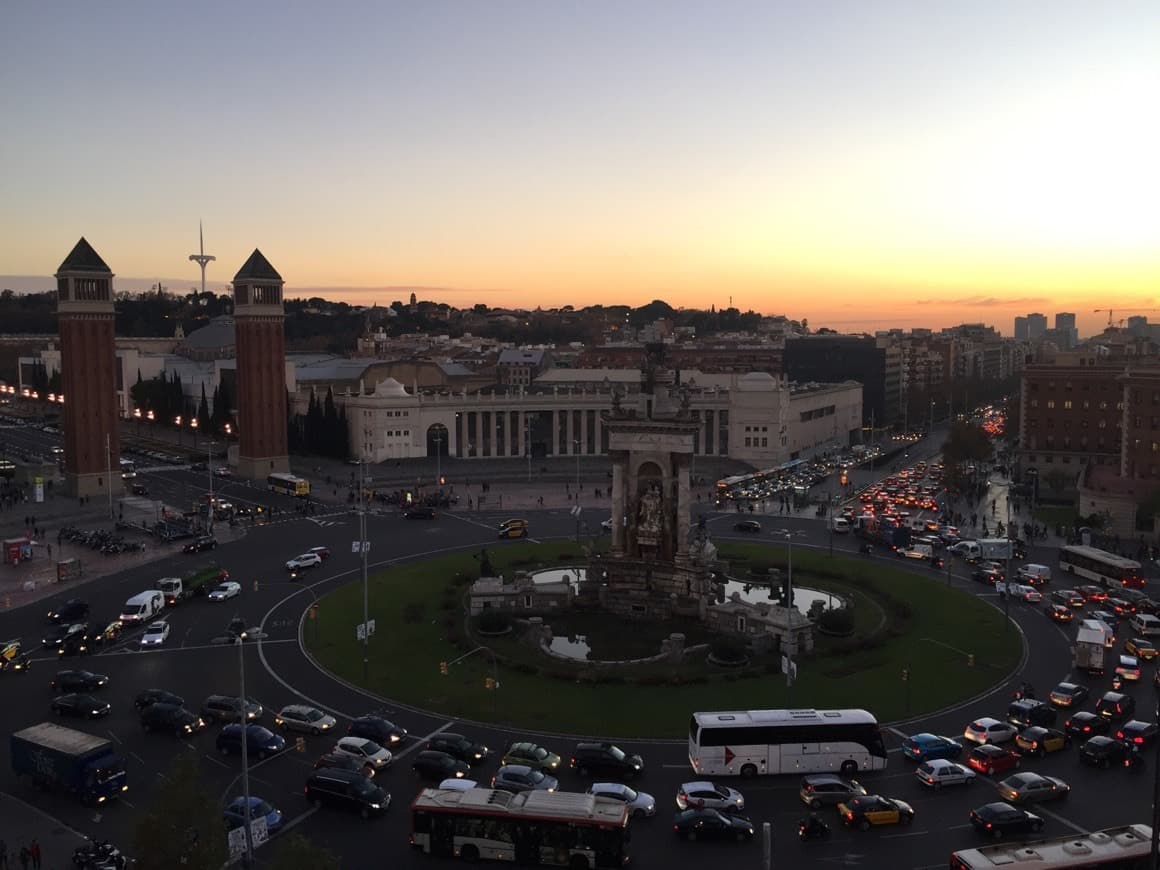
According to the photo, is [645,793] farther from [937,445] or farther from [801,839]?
[937,445]

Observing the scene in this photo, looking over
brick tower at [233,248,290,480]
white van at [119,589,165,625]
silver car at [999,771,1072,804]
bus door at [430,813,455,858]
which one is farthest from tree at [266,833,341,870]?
brick tower at [233,248,290,480]

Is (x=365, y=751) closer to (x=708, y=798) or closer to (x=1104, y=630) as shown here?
(x=708, y=798)

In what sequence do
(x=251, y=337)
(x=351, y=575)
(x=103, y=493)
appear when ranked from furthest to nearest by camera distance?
(x=251, y=337), (x=103, y=493), (x=351, y=575)

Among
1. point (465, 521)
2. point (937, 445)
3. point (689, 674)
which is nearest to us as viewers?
point (689, 674)

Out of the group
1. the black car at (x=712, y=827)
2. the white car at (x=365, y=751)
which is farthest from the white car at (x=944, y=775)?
the white car at (x=365, y=751)

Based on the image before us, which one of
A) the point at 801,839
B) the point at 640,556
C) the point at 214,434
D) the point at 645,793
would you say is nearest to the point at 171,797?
the point at 645,793

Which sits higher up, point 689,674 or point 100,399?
point 100,399

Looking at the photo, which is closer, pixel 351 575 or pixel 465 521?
pixel 351 575
